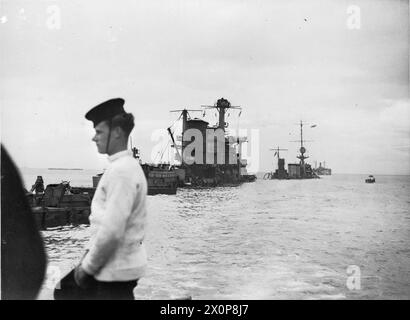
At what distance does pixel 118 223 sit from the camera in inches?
98.8

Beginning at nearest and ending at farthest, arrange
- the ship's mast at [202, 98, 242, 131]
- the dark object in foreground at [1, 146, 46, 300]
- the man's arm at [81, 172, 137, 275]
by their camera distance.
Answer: the man's arm at [81, 172, 137, 275], the dark object in foreground at [1, 146, 46, 300], the ship's mast at [202, 98, 242, 131]

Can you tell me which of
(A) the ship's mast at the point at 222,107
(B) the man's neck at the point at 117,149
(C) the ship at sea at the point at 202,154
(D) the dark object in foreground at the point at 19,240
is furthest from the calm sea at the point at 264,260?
(A) the ship's mast at the point at 222,107

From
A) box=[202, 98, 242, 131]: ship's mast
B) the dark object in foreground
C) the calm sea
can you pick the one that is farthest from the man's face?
box=[202, 98, 242, 131]: ship's mast

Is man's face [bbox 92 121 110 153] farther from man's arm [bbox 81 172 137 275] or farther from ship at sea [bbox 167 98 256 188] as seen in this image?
ship at sea [bbox 167 98 256 188]

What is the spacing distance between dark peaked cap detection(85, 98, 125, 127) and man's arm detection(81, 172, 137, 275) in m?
0.54

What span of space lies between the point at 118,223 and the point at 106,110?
0.89 m

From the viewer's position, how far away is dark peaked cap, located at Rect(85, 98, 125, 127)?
9.42 ft

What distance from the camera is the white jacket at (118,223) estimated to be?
252cm

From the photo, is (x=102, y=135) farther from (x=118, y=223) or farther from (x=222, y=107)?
(x=222, y=107)

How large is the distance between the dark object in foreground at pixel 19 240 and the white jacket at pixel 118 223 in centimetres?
154

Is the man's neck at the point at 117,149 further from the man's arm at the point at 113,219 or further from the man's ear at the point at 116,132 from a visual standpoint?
the man's arm at the point at 113,219

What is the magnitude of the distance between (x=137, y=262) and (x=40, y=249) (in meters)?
1.65

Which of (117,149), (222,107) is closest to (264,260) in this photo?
(117,149)
